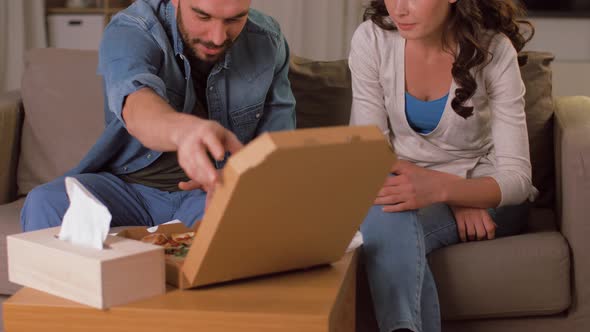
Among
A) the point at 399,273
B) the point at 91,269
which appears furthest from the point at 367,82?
the point at 91,269

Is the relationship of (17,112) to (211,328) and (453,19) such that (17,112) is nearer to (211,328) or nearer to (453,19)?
(453,19)

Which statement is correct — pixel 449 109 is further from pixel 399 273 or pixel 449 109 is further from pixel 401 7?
pixel 399 273

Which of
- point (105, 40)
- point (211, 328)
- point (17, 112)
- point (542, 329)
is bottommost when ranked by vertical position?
point (542, 329)

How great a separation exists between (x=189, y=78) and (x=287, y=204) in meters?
0.73

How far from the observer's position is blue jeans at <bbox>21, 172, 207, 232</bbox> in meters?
1.62

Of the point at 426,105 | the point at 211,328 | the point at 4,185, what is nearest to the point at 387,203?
the point at 426,105

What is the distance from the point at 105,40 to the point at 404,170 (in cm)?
64

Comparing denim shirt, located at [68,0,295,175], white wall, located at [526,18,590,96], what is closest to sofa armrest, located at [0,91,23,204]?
denim shirt, located at [68,0,295,175]

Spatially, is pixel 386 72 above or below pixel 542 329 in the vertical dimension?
above

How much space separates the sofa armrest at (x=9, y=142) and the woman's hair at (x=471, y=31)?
3.32ft

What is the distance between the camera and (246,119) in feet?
5.97

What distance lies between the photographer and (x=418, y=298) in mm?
1414

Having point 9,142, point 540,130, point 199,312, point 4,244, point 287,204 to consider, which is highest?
point 287,204

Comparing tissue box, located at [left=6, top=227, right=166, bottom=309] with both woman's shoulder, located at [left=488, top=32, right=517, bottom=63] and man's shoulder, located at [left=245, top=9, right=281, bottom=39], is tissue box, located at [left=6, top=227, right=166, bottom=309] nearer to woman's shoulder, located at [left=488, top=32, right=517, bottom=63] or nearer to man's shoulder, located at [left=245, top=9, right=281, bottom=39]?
man's shoulder, located at [left=245, top=9, right=281, bottom=39]
